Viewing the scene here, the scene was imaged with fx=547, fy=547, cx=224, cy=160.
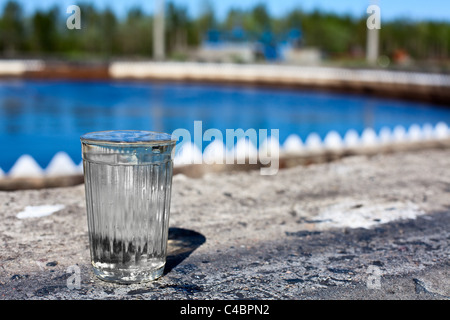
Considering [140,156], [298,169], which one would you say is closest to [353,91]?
[298,169]

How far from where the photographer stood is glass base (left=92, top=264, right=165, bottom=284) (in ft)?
11.9

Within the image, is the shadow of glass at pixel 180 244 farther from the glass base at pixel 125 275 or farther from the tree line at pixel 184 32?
the tree line at pixel 184 32

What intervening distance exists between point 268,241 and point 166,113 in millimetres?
17971

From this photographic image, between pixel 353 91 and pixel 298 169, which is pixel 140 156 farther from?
pixel 353 91

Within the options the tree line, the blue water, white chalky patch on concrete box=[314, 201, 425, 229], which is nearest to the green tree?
the tree line

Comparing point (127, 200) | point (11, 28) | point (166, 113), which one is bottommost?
point (166, 113)

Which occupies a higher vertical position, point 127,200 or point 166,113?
point 127,200

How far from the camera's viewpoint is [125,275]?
11.9ft

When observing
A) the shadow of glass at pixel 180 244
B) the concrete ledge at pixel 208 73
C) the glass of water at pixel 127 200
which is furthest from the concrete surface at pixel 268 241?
the concrete ledge at pixel 208 73

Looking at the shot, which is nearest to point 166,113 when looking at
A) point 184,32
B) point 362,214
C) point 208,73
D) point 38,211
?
point 38,211

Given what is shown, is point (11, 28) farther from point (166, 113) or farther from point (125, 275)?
point (125, 275)

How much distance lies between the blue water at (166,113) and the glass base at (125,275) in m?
9.11

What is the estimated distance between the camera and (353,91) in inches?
1326

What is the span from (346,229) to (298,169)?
2.96 meters
